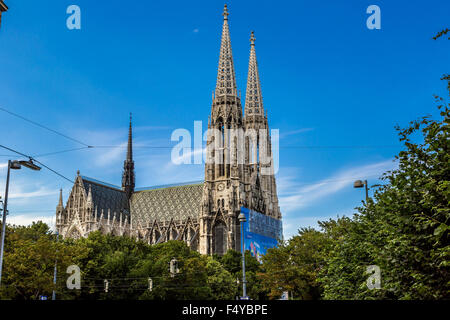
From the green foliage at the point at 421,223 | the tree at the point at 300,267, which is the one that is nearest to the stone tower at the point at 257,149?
the tree at the point at 300,267

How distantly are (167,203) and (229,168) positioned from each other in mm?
24298

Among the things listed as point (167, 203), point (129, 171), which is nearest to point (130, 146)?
point (129, 171)

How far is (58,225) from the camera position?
121 m

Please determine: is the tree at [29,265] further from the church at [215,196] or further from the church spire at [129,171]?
the church spire at [129,171]

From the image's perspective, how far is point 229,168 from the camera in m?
116

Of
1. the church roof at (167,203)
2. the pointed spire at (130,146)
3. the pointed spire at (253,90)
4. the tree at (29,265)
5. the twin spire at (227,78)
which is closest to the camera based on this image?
the tree at (29,265)

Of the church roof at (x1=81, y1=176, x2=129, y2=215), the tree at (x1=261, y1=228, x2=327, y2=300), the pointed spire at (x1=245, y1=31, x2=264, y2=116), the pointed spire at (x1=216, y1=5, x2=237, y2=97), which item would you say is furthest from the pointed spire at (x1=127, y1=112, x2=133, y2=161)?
the tree at (x1=261, y1=228, x2=327, y2=300)

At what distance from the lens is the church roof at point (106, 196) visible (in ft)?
409

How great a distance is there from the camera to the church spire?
14088 centimetres

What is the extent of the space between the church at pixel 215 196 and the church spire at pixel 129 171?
0.26m

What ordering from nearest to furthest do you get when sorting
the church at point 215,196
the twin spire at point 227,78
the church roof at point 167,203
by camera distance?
the church at point 215,196 → the twin spire at point 227,78 → the church roof at point 167,203
